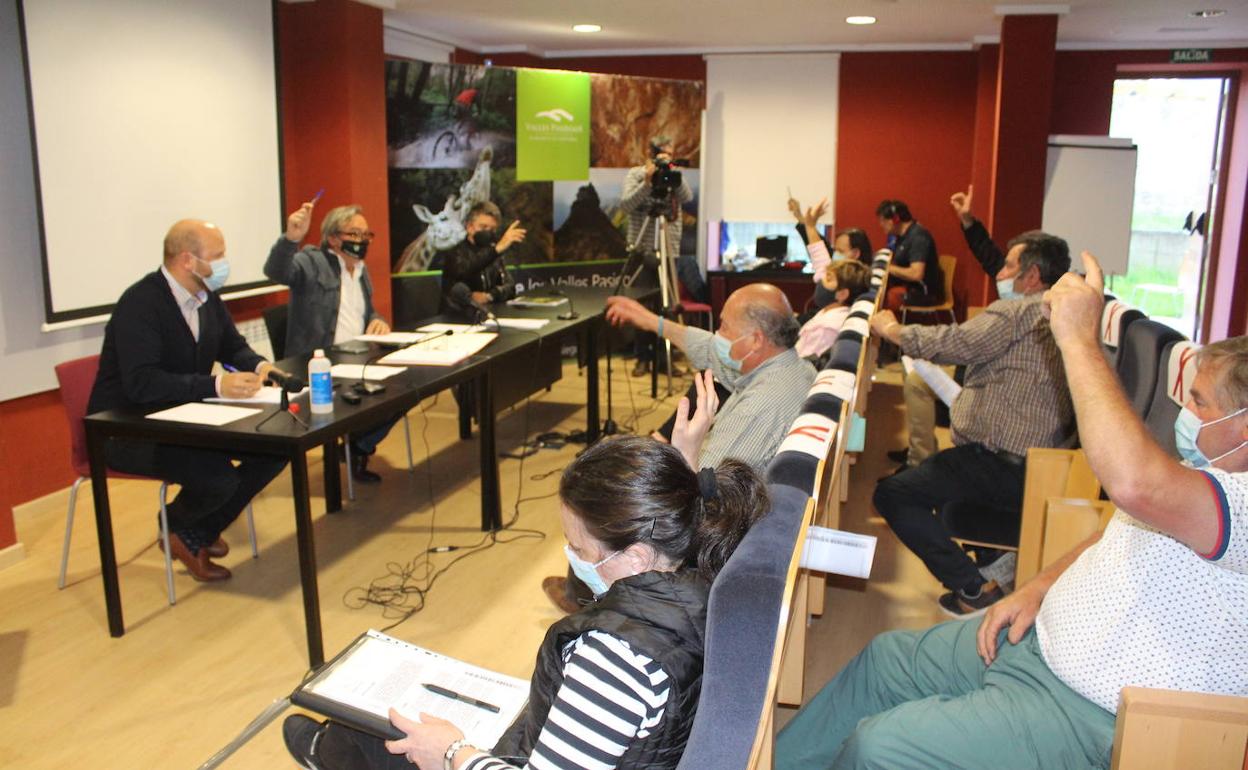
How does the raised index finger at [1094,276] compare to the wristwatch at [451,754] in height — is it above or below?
above

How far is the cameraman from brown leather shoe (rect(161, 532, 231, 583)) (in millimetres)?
3343

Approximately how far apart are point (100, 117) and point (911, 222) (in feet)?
18.1

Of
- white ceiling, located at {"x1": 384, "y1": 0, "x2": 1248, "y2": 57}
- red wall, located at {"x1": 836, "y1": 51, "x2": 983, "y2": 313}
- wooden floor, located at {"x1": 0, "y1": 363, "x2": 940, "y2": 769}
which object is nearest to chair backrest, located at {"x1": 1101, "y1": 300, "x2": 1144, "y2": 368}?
wooden floor, located at {"x1": 0, "y1": 363, "x2": 940, "y2": 769}

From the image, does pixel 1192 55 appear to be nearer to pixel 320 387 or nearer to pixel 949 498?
pixel 949 498

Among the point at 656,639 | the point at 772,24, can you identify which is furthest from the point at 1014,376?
the point at 772,24

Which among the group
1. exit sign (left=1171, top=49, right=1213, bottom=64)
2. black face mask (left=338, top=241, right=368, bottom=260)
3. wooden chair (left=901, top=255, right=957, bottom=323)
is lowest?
wooden chair (left=901, top=255, right=957, bottom=323)

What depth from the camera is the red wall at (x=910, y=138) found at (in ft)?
26.9

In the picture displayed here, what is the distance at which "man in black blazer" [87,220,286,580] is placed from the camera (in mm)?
3201

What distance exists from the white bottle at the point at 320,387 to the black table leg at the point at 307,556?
19 centimetres

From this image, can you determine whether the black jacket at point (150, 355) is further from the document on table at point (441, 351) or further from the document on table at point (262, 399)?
the document on table at point (441, 351)

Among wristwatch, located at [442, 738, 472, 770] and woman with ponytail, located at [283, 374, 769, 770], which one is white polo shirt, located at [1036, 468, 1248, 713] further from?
wristwatch, located at [442, 738, 472, 770]

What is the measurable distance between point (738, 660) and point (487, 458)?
289cm

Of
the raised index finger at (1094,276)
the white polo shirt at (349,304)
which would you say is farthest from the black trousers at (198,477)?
the raised index finger at (1094,276)

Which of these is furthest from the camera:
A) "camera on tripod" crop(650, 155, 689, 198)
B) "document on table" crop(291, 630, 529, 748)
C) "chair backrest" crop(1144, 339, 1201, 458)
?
"camera on tripod" crop(650, 155, 689, 198)
